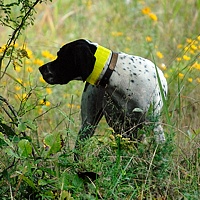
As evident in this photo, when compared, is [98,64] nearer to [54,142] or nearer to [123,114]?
[123,114]

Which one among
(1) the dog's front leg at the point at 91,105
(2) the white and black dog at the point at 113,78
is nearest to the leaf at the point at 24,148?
(2) the white and black dog at the point at 113,78

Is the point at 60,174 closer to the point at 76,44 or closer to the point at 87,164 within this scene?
the point at 87,164

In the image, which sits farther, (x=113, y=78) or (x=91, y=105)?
(x=91, y=105)

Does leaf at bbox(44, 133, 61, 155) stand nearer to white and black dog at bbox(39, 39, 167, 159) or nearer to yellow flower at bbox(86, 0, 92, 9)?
white and black dog at bbox(39, 39, 167, 159)

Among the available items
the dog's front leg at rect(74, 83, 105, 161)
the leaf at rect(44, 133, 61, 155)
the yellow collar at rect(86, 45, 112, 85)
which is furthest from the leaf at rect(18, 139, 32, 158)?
the dog's front leg at rect(74, 83, 105, 161)

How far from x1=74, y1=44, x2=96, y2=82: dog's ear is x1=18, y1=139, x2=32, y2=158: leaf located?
0.97m

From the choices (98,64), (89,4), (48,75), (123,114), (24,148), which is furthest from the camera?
(89,4)

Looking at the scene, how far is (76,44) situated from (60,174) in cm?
110

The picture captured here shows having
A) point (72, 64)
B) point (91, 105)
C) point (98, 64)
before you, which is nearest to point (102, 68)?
point (98, 64)

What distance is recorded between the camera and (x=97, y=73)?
3623 millimetres

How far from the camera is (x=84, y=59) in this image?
12.0 feet

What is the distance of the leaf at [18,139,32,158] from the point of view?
2.74 m

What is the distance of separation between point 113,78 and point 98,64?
0.50 feet

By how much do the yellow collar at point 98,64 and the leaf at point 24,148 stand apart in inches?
38.5
